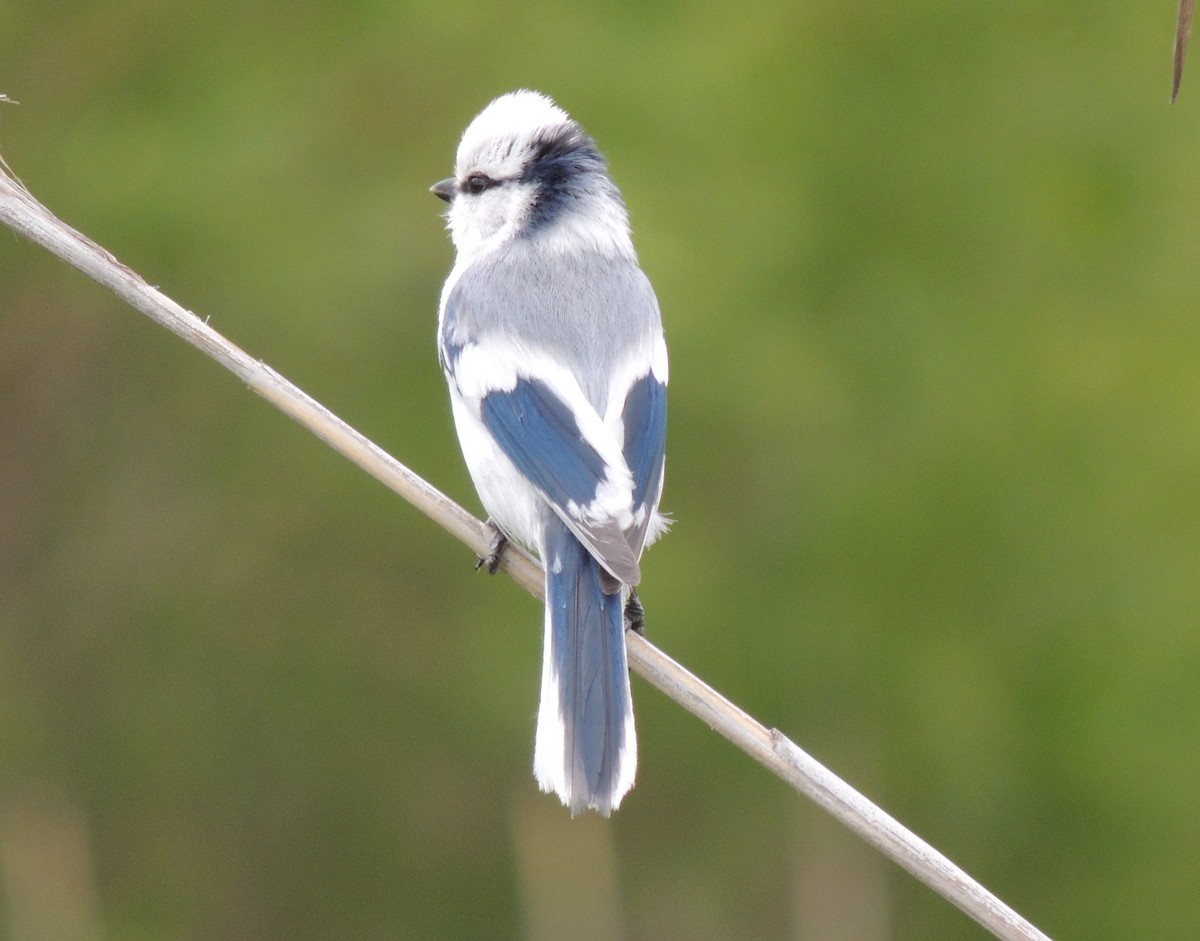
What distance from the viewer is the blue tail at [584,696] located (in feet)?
7.95

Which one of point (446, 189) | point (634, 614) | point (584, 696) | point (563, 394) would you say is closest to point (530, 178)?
point (446, 189)

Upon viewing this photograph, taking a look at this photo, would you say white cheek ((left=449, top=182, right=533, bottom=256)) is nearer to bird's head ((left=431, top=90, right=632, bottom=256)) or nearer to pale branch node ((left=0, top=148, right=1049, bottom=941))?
bird's head ((left=431, top=90, right=632, bottom=256))

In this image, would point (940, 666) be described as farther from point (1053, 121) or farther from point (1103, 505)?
point (1053, 121)

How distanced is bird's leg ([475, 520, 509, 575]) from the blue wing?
0.20m

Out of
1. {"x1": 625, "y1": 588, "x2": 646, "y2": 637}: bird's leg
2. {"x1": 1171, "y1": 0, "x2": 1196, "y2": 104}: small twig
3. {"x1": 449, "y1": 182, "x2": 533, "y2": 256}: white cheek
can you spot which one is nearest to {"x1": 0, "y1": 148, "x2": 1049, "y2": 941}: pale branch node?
{"x1": 625, "y1": 588, "x2": 646, "y2": 637}: bird's leg

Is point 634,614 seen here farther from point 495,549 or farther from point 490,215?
point 490,215

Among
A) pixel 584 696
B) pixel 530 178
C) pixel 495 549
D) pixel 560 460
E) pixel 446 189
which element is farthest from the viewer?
pixel 446 189

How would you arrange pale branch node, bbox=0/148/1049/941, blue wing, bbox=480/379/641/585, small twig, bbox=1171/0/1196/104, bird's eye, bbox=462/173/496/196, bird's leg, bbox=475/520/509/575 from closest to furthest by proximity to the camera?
small twig, bbox=1171/0/1196/104, pale branch node, bbox=0/148/1049/941, blue wing, bbox=480/379/641/585, bird's leg, bbox=475/520/509/575, bird's eye, bbox=462/173/496/196

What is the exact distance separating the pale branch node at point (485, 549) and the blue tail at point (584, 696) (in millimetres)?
81

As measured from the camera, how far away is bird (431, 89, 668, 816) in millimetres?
2496

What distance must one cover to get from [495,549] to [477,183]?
0.96 meters

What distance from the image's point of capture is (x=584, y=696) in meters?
2.49

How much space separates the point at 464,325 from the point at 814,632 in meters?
1.39

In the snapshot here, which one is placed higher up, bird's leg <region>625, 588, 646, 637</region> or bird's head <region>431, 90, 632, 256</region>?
bird's head <region>431, 90, 632, 256</region>
